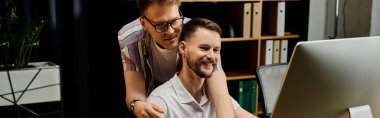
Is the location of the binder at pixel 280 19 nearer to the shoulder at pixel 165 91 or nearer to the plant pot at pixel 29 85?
the plant pot at pixel 29 85

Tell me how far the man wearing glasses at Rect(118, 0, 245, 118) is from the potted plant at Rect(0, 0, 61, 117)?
1.02 metres

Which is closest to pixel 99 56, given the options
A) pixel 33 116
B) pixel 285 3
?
pixel 33 116

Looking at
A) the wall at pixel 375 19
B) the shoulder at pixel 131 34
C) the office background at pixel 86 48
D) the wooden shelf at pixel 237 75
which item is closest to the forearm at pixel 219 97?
the shoulder at pixel 131 34

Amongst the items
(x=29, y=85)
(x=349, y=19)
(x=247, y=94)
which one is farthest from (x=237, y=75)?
(x=29, y=85)

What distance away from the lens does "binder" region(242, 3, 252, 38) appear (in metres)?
3.02

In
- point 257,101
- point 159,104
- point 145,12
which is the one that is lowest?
point 257,101

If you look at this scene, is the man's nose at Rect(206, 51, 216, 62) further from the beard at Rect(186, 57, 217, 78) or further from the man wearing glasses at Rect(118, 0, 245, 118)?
the man wearing glasses at Rect(118, 0, 245, 118)

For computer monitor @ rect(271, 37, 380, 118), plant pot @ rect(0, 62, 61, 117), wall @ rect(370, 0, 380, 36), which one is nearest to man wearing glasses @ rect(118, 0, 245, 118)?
computer monitor @ rect(271, 37, 380, 118)

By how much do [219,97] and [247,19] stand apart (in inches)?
71.5

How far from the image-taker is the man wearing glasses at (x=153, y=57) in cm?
122

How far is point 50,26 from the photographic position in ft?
9.03

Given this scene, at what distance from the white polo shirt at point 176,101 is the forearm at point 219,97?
0.05m

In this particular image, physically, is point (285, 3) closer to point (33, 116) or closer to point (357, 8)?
point (357, 8)

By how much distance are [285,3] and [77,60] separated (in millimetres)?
1647
